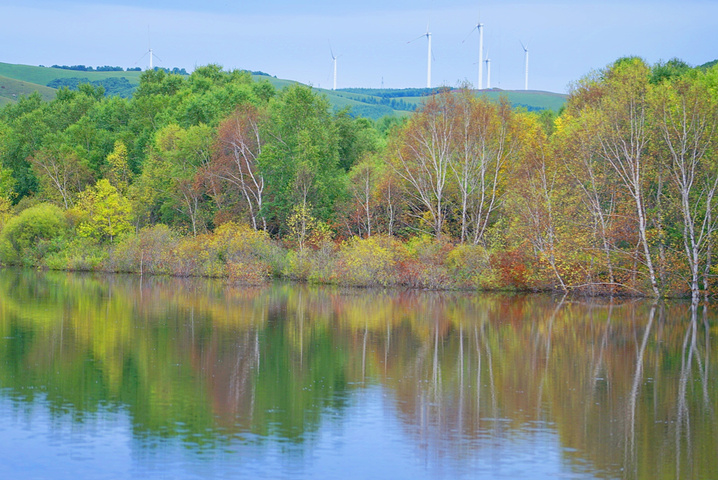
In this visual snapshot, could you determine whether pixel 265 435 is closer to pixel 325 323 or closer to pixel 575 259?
→ pixel 325 323

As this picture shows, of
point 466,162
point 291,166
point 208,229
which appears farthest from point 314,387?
point 208,229

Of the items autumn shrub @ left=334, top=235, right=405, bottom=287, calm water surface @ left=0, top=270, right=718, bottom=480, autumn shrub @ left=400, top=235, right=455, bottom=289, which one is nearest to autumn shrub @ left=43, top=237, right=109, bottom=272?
autumn shrub @ left=334, top=235, right=405, bottom=287

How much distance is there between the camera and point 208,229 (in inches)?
2744

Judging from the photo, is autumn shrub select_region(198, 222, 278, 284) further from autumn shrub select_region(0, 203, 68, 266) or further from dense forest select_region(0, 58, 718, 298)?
autumn shrub select_region(0, 203, 68, 266)

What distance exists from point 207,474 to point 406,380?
31.0 feet

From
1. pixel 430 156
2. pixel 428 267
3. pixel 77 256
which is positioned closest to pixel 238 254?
pixel 428 267

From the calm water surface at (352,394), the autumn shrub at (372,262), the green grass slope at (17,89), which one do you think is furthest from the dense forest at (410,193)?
the green grass slope at (17,89)

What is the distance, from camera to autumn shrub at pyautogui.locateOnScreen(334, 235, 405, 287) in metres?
53.2

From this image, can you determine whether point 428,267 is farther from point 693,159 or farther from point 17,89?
point 17,89

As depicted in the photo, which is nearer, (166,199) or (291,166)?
(291,166)

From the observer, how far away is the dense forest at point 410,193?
151 feet

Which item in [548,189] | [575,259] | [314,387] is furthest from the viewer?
[548,189]

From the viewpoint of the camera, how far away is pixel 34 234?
6869 cm

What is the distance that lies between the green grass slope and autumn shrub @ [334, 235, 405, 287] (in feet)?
493
